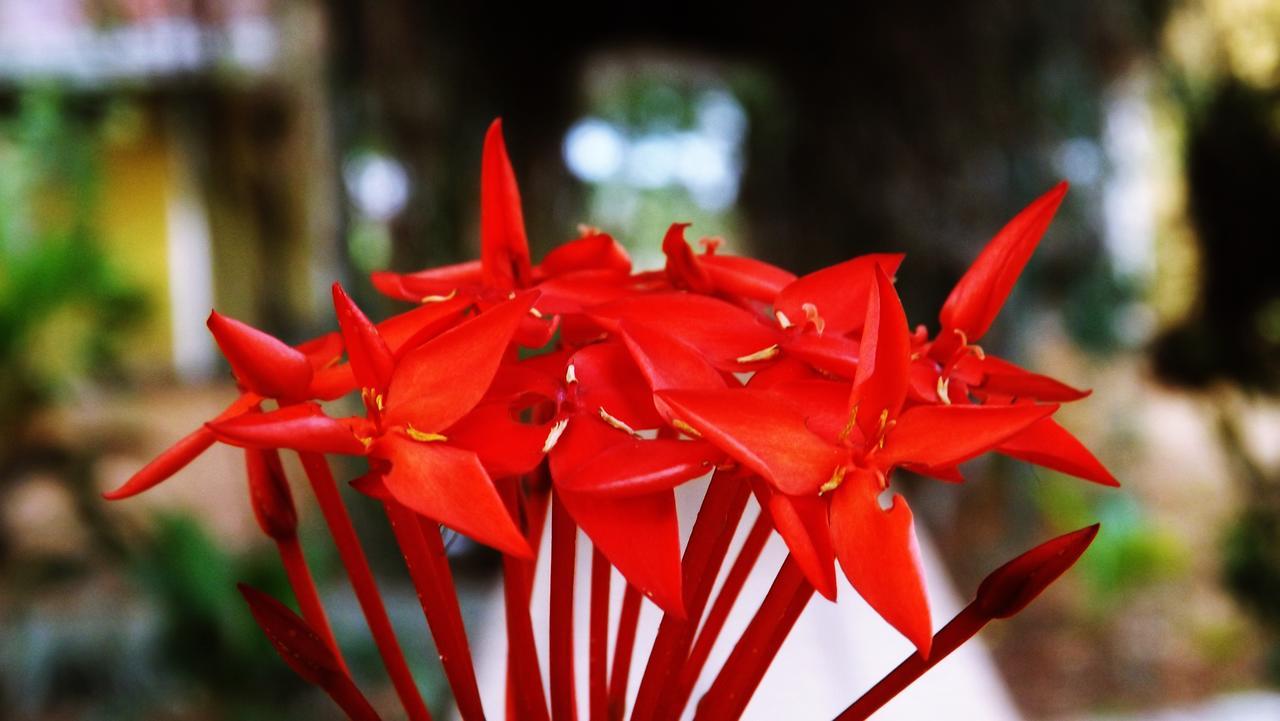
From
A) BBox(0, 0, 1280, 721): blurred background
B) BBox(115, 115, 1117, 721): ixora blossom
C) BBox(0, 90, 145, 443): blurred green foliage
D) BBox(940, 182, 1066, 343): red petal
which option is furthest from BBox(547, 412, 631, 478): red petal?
BBox(0, 90, 145, 443): blurred green foliage

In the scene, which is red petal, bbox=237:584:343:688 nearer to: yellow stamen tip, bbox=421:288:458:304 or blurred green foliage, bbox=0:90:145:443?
yellow stamen tip, bbox=421:288:458:304

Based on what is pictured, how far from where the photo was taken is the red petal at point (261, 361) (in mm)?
224

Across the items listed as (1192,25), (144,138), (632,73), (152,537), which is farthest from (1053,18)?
(144,138)

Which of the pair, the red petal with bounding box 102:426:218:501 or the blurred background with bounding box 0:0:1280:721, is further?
the blurred background with bounding box 0:0:1280:721

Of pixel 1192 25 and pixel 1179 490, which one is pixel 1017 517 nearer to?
pixel 1192 25

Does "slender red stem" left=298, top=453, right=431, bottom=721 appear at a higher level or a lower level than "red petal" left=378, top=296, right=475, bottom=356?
lower

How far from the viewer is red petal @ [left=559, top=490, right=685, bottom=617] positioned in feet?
0.69

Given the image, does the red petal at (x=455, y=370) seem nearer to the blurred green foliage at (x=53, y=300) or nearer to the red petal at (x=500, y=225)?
the red petal at (x=500, y=225)

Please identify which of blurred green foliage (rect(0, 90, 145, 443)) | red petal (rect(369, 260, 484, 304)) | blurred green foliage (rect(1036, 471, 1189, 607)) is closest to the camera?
red petal (rect(369, 260, 484, 304))

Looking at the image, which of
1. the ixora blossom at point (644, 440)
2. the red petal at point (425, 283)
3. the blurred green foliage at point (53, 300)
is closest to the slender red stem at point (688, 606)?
the ixora blossom at point (644, 440)

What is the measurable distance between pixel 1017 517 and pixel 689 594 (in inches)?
77.3

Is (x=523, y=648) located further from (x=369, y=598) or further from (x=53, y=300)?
(x=53, y=300)

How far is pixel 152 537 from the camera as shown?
1.50m

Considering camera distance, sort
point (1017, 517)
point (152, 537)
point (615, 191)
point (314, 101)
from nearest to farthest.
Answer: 1. point (152, 537)
2. point (314, 101)
3. point (1017, 517)
4. point (615, 191)
